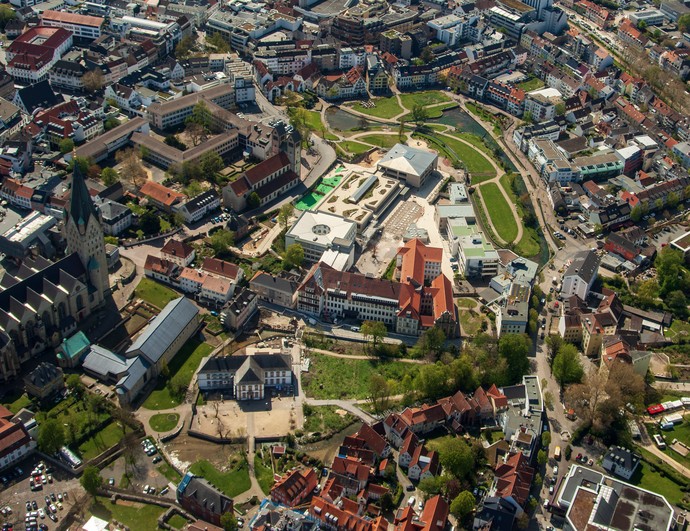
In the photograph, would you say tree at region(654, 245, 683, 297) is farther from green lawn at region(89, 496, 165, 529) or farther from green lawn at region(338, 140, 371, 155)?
green lawn at region(89, 496, 165, 529)

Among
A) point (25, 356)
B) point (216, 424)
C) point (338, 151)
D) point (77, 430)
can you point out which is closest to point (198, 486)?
point (216, 424)

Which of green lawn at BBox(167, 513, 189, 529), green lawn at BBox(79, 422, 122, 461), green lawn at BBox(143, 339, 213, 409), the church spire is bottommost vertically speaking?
green lawn at BBox(143, 339, 213, 409)

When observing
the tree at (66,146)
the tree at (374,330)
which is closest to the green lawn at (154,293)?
the tree at (374,330)

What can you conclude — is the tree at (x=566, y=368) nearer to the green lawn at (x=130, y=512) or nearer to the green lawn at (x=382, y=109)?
the green lawn at (x=130, y=512)

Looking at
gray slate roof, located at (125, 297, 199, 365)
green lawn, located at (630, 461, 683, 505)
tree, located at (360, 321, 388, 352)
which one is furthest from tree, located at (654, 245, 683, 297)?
gray slate roof, located at (125, 297, 199, 365)

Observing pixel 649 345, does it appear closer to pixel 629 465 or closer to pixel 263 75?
pixel 629 465

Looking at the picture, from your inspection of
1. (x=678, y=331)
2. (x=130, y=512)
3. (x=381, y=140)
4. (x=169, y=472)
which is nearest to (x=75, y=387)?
(x=169, y=472)
